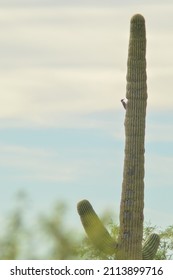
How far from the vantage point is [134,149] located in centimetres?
1389

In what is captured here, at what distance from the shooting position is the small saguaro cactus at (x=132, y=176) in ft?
45.0

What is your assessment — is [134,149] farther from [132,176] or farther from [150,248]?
[150,248]

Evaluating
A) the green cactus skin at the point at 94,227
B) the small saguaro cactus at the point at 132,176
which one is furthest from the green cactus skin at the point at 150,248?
the green cactus skin at the point at 94,227

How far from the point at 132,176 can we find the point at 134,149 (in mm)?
444

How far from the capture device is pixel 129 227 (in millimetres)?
13703

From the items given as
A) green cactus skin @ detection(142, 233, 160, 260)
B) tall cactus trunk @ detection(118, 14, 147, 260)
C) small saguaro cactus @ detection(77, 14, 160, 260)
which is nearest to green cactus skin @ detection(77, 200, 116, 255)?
small saguaro cactus @ detection(77, 14, 160, 260)

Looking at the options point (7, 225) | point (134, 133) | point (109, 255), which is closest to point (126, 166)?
point (134, 133)

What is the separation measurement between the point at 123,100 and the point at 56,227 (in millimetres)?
2922

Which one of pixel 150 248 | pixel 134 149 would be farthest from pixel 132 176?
pixel 150 248

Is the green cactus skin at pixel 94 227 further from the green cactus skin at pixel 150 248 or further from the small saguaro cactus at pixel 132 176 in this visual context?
the green cactus skin at pixel 150 248

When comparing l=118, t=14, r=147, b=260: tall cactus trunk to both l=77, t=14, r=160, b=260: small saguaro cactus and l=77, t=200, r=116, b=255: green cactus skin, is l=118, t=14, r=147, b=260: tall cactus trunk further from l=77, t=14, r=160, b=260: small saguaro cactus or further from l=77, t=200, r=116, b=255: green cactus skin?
l=77, t=200, r=116, b=255: green cactus skin
